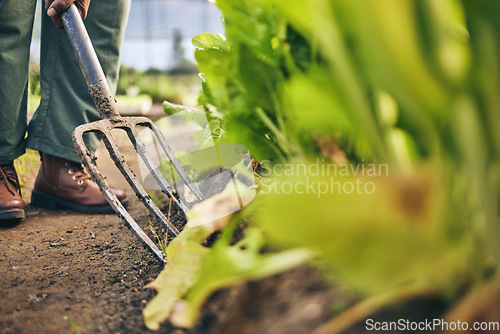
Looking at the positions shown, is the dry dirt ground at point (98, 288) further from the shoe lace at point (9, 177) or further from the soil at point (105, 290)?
the shoe lace at point (9, 177)

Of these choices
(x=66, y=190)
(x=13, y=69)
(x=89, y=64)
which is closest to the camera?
(x=89, y=64)

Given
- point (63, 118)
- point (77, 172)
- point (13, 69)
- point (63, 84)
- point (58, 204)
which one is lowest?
point (58, 204)

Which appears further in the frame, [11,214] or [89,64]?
[11,214]

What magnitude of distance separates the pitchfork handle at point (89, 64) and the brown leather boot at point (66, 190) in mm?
503

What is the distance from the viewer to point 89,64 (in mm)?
1370

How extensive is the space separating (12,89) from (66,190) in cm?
49

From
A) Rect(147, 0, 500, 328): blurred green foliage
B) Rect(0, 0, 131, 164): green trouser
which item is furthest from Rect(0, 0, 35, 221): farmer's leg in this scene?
Rect(147, 0, 500, 328): blurred green foliage

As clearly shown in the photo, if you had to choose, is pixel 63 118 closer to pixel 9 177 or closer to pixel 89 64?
pixel 9 177

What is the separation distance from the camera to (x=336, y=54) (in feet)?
1.44

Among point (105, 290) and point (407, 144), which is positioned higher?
point (407, 144)

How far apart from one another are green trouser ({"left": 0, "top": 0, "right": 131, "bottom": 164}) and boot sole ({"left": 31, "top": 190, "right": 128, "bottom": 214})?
205 mm

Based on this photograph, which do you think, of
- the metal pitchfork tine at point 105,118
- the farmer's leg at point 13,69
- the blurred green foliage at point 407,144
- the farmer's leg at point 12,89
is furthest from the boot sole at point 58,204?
the blurred green foliage at point 407,144

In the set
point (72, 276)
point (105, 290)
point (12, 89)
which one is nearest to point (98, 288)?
point (105, 290)

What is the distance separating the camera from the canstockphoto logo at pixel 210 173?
86 centimetres
